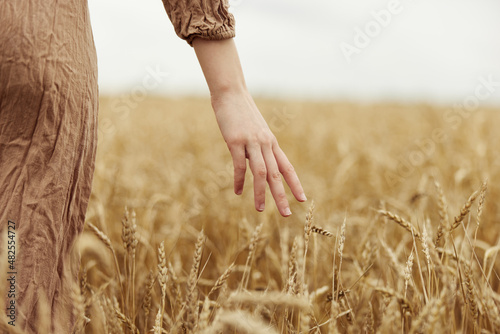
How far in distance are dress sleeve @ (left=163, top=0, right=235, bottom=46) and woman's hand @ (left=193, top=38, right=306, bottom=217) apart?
2cm

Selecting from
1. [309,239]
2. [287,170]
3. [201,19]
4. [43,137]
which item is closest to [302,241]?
[309,239]

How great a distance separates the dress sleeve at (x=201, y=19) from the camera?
90 cm

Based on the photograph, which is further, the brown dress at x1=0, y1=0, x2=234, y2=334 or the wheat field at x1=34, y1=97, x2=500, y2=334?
the wheat field at x1=34, y1=97, x2=500, y2=334

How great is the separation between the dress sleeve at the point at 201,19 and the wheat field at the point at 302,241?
1.14ft

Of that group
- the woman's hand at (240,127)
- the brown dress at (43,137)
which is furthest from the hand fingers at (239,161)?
the brown dress at (43,137)

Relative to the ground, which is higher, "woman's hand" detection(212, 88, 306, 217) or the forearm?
the forearm

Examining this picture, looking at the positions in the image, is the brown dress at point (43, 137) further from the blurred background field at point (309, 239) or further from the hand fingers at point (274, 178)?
the hand fingers at point (274, 178)

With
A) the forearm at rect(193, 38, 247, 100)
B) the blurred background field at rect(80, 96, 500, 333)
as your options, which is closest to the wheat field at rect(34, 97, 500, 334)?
the blurred background field at rect(80, 96, 500, 333)

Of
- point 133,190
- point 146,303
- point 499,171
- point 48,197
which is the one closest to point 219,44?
point 48,197

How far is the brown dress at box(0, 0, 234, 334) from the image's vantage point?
2.31ft

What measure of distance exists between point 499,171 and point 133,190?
1.80 metres

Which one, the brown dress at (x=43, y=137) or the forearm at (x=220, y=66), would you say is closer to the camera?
the brown dress at (x=43, y=137)

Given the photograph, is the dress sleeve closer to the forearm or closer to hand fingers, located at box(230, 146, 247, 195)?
the forearm

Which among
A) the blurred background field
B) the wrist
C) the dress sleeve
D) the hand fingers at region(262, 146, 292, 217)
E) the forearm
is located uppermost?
the dress sleeve
